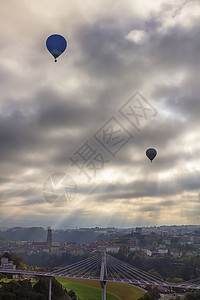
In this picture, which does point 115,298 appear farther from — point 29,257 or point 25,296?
point 29,257

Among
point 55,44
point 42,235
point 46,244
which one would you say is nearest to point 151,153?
point 55,44

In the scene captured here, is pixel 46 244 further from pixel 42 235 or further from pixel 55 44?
pixel 55 44

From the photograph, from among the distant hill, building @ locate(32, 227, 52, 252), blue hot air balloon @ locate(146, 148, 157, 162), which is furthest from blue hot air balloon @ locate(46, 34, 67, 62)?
the distant hill

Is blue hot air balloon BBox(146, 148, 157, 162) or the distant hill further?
the distant hill

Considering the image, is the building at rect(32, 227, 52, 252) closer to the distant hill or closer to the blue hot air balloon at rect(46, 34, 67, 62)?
the distant hill

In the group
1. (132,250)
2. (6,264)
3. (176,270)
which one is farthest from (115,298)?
(132,250)

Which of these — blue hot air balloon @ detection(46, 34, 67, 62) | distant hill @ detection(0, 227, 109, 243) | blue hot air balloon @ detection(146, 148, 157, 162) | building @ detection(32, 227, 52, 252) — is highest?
blue hot air balloon @ detection(46, 34, 67, 62)

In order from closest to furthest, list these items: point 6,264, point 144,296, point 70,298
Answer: point 144,296
point 70,298
point 6,264

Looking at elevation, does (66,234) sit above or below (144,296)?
above
